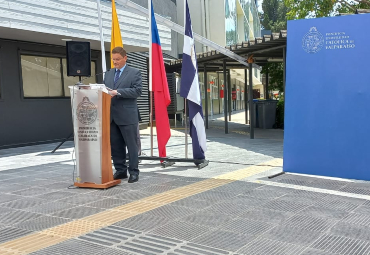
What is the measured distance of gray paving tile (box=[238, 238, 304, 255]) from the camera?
315cm

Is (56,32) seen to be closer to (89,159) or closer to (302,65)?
(89,159)

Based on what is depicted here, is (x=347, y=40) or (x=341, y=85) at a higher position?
(x=347, y=40)

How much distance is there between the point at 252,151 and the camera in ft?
30.7

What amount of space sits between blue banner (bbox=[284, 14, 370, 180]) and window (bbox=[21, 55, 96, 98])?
28.3 feet

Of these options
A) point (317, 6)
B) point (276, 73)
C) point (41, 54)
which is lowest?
point (276, 73)

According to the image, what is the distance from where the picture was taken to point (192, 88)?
7.01 metres

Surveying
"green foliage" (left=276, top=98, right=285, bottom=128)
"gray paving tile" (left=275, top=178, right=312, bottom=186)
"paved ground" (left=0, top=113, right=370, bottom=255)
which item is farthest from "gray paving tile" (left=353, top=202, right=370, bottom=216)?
"green foliage" (left=276, top=98, right=285, bottom=128)

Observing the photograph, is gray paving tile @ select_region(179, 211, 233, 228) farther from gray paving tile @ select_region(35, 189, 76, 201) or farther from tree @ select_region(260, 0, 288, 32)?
tree @ select_region(260, 0, 288, 32)

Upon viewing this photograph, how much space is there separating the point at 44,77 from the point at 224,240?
10.5 metres

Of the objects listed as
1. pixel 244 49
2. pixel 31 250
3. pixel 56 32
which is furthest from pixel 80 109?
pixel 244 49

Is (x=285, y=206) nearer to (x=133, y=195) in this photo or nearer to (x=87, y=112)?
(x=133, y=195)

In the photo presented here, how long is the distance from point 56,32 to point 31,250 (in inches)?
326

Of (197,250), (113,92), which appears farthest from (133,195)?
(197,250)

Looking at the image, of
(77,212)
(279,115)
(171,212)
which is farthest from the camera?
(279,115)
